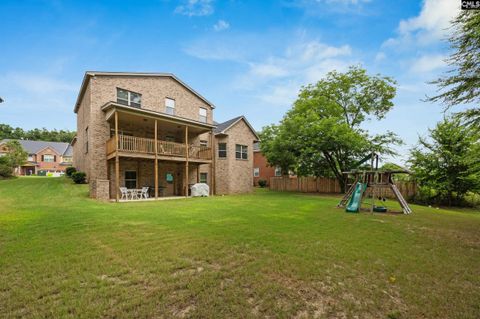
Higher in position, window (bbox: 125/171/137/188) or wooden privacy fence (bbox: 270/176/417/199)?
window (bbox: 125/171/137/188)

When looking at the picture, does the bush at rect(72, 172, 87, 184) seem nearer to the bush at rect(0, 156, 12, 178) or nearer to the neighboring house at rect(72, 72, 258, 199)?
the neighboring house at rect(72, 72, 258, 199)

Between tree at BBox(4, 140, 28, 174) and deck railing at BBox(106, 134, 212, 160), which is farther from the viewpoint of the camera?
tree at BBox(4, 140, 28, 174)

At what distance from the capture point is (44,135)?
216 ft

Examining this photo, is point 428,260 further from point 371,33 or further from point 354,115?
point 354,115

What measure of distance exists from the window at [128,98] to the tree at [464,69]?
16912 millimetres

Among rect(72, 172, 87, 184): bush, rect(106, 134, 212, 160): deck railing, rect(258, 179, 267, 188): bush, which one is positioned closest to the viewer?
rect(106, 134, 212, 160): deck railing

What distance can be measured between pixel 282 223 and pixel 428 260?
3.62 m

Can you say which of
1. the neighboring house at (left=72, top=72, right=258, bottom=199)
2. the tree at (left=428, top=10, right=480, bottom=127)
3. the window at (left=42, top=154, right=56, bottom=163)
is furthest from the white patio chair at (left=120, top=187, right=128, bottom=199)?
the window at (left=42, top=154, right=56, bottom=163)

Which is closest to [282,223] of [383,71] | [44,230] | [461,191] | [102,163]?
[44,230]

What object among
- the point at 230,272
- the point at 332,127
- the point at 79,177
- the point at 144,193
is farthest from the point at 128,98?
the point at 230,272

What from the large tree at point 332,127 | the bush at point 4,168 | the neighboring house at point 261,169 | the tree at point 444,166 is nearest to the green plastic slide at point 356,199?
the large tree at point 332,127

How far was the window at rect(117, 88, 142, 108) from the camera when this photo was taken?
1570cm

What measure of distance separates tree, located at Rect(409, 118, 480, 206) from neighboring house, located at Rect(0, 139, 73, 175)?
198 feet

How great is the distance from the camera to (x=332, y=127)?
1664 cm
